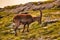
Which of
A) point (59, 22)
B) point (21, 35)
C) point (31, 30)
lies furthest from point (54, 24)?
point (21, 35)

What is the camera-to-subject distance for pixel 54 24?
20.0 m

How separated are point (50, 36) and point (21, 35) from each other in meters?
2.71

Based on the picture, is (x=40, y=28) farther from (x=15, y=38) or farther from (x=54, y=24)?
(x=15, y=38)

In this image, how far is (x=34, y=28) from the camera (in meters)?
20.2

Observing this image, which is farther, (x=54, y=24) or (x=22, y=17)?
(x=54, y=24)

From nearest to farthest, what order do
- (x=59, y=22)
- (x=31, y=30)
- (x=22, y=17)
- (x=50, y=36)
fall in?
1. (x=50, y=36)
2. (x=22, y=17)
3. (x=31, y=30)
4. (x=59, y=22)

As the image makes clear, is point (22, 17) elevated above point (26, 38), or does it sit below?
above

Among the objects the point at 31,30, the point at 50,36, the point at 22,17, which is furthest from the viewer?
the point at 31,30

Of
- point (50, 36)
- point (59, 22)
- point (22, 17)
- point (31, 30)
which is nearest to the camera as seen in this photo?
point (50, 36)

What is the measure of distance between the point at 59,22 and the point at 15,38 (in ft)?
17.1

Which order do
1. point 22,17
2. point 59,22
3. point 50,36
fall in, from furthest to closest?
point 59,22 → point 22,17 → point 50,36

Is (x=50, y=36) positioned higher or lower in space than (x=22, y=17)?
lower

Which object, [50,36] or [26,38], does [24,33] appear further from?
[50,36]

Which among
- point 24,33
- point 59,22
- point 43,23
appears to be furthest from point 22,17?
point 59,22
